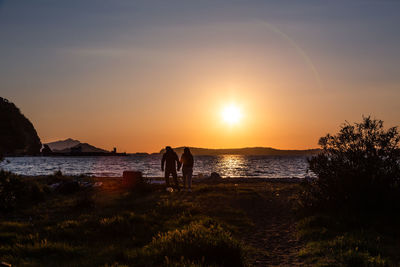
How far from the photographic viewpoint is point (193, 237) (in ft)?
26.6

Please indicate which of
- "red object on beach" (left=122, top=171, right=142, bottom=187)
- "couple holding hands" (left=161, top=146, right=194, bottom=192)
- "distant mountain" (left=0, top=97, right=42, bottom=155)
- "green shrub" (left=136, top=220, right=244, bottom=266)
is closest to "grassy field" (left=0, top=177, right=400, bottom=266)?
"green shrub" (left=136, top=220, right=244, bottom=266)

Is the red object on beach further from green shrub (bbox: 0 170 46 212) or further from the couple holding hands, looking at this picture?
green shrub (bbox: 0 170 46 212)

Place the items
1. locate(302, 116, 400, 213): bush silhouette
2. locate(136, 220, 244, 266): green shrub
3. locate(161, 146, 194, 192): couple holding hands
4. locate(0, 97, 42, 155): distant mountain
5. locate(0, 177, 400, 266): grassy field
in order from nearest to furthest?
locate(136, 220, 244, 266): green shrub < locate(0, 177, 400, 266): grassy field < locate(0, 97, 42, 155): distant mountain < locate(302, 116, 400, 213): bush silhouette < locate(161, 146, 194, 192): couple holding hands

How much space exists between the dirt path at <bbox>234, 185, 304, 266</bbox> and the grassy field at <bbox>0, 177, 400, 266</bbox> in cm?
3

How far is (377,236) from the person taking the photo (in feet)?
31.2

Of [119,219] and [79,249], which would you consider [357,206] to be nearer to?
[119,219]

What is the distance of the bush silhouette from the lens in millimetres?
12461

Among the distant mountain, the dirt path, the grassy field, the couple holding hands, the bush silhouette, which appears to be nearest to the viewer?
the grassy field

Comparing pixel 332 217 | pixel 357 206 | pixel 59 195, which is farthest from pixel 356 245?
pixel 59 195

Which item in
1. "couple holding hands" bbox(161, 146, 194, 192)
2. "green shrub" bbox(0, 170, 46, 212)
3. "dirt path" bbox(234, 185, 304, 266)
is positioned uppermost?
"couple holding hands" bbox(161, 146, 194, 192)

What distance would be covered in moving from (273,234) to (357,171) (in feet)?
15.1

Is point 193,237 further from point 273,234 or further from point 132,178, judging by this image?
point 132,178

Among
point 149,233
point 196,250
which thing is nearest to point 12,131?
point 149,233

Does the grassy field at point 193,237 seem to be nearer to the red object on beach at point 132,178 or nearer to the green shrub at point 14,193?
the green shrub at point 14,193
